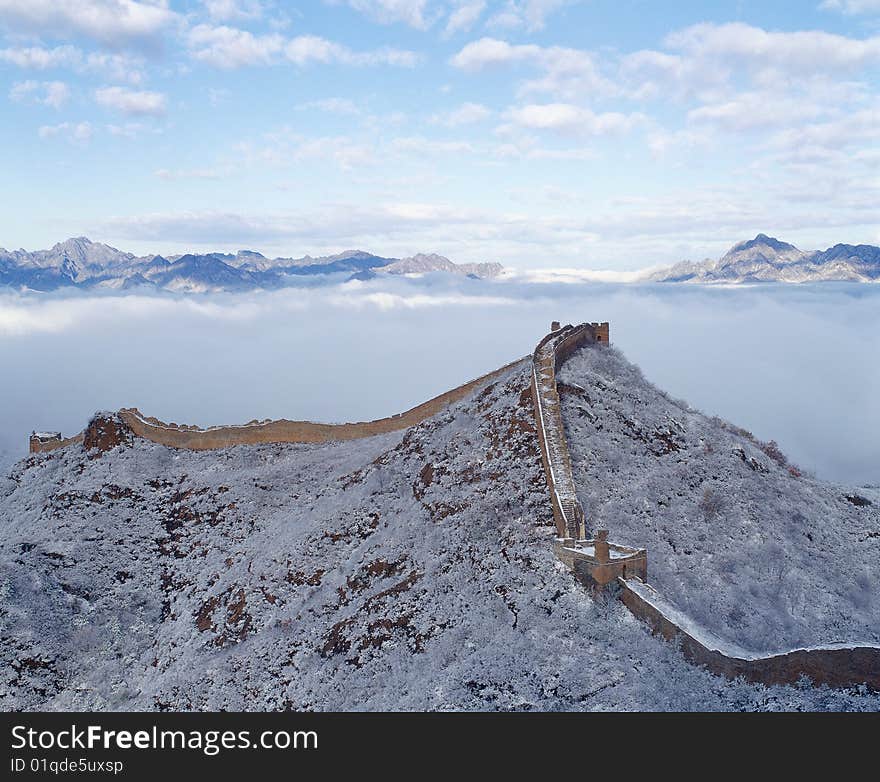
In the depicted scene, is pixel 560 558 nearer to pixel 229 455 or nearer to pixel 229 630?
pixel 229 630

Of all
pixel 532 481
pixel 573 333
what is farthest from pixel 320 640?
pixel 573 333

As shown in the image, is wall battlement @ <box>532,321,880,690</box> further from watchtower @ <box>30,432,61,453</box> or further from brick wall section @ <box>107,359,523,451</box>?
watchtower @ <box>30,432,61,453</box>

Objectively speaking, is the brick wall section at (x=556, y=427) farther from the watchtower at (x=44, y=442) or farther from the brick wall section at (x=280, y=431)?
the watchtower at (x=44, y=442)

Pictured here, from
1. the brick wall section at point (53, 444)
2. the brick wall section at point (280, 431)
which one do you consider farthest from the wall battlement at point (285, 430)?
the brick wall section at point (53, 444)

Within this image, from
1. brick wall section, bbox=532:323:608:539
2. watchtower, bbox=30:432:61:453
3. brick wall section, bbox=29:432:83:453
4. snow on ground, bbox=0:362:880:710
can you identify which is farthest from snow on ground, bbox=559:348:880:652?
watchtower, bbox=30:432:61:453

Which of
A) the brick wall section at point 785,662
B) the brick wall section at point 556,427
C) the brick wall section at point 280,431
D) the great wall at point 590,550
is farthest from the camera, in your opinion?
the brick wall section at point 280,431

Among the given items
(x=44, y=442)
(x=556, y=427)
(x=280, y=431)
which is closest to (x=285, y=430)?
(x=280, y=431)
